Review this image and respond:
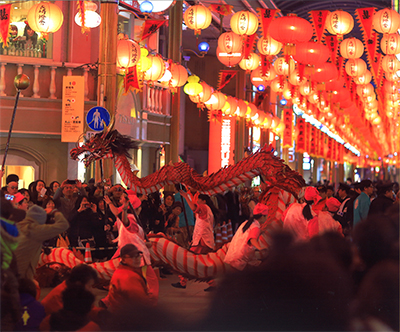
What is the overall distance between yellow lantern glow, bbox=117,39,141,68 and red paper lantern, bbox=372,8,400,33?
6.48 meters

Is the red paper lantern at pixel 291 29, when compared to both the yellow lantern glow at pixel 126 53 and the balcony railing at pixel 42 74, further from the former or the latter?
the balcony railing at pixel 42 74

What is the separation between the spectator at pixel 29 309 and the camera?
5.74 meters

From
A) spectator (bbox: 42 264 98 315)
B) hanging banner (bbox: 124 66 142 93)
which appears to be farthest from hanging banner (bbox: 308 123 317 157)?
spectator (bbox: 42 264 98 315)

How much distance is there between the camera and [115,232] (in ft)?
38.7

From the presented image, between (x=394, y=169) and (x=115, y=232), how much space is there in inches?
3809

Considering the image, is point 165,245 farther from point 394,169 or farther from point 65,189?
point 394,169

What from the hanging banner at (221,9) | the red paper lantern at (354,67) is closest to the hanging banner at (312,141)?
the red paper lantern at (354,67)

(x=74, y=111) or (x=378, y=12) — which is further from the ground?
(x=378, y=12)

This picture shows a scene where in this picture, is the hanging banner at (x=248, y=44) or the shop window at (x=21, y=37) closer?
the shop window at (x=21, y=37)

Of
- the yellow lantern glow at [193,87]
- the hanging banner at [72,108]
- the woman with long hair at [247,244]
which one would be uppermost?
the yellow lantern glow at [193,87]

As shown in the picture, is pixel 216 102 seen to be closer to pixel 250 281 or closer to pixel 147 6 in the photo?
pixel 147 6

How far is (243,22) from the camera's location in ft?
51.8

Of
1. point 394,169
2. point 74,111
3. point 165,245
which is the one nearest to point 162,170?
point 165,245

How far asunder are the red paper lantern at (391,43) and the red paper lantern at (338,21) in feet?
4.41
